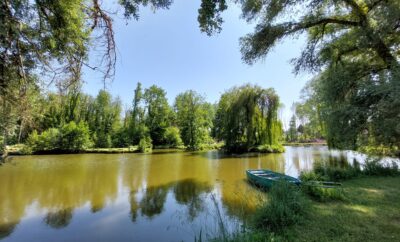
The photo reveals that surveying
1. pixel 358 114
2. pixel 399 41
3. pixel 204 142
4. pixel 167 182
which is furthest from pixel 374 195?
pixel 204 142

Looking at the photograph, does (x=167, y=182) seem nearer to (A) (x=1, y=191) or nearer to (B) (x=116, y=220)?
(B) (x=116, y=220)

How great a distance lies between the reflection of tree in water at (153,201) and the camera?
673 cm

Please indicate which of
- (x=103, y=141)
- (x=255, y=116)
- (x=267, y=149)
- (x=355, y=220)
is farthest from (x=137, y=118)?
(x=355, y=220)

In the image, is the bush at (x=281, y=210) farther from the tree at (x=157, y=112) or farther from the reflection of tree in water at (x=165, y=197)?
the tree at (x=157, y=112)

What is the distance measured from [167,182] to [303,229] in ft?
24.5

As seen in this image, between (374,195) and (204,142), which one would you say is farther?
(204,142)

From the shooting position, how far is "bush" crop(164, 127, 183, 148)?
3428cm

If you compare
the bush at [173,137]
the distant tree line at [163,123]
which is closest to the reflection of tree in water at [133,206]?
the distant tree line at [163,123]

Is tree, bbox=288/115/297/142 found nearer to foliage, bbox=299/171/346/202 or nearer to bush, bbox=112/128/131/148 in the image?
bush, bbox=112/128/131/148

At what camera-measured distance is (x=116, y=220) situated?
19.9 ft

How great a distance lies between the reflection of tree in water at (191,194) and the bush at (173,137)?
23698 mm

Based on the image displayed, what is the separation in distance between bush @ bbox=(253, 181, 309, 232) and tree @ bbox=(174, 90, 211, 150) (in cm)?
2685

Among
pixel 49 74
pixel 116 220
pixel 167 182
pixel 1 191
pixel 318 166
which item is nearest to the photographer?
pixel 49 74

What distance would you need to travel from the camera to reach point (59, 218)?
20.5ft
